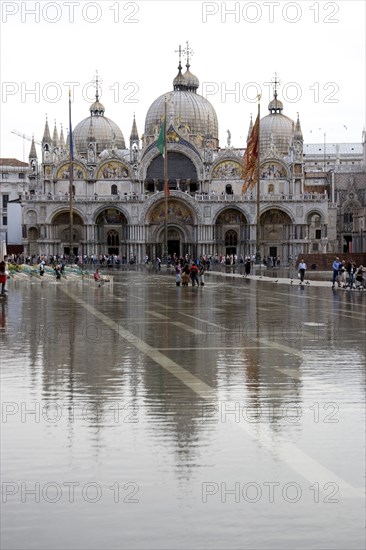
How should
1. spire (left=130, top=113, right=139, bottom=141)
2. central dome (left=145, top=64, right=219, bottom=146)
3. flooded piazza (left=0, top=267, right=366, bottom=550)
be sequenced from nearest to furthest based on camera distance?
flooded piazza (left=0, top=267, right=366, bottom=550) < central dome (left=145, top=64, right=219, bottom=146) < spire (left=130, top=113, right=139, bottom=141)

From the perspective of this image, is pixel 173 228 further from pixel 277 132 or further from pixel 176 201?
pixel 277 132

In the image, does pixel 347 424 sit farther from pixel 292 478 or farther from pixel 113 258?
pixel 113 258

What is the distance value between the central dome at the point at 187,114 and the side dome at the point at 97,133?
16.4 ft

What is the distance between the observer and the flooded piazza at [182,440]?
694 centimetres

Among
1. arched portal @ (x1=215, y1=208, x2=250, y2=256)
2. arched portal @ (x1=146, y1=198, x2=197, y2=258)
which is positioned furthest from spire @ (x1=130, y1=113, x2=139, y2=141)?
arched portal @ (x1=215, y1=208, x2=250, y2=256)

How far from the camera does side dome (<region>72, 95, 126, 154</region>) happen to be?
110 m

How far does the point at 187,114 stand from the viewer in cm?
10562

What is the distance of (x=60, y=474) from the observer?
8.35 meters

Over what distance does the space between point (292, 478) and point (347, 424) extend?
8.70ft

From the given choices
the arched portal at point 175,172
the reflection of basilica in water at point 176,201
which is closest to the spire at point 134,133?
the reflection of basilica in water at point 176,201

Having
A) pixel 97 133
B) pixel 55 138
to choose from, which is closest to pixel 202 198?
pixel 97 133

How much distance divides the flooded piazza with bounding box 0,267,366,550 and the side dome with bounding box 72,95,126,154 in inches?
3532

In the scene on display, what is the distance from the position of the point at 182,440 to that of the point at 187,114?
9784 cm

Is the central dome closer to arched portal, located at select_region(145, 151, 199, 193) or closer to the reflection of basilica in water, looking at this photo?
the reflection of basilica in water
